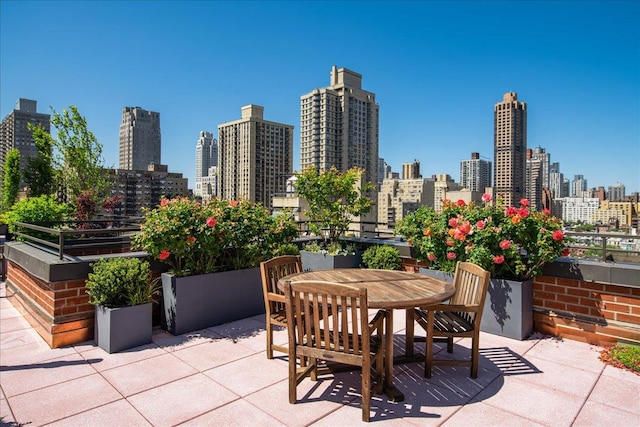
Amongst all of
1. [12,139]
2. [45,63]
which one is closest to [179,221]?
[45,63]

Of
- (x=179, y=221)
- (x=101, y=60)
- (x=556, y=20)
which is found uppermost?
(x=556, y=20)

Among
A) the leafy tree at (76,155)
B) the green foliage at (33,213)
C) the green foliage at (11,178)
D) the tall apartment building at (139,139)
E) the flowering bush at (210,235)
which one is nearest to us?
the flowering bush at (210,235)

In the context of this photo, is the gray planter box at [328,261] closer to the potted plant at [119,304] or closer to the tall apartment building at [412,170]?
the potted plant at [119,304]

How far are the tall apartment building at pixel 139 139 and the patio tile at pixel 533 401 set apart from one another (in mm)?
83802

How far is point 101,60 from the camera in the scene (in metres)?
11.8

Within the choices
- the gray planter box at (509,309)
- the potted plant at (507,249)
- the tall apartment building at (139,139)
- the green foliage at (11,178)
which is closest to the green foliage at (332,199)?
the potted plant at (507,249)

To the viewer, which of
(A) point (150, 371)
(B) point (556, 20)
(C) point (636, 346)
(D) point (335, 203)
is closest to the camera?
(A) point (150, 371)

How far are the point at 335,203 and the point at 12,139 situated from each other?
3931 cm

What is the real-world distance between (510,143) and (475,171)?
23.7 meters

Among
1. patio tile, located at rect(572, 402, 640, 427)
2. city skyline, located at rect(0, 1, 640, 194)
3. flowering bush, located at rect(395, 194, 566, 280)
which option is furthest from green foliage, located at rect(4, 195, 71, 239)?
patio tile, located at rect(572, 402, 640, 427)

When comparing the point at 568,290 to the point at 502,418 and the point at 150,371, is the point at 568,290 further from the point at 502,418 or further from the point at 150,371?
the point at 150,371

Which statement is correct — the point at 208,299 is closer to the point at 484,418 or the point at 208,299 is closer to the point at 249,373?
the point at 249,373

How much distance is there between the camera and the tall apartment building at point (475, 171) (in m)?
93.1

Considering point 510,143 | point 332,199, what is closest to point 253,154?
point 510,143
